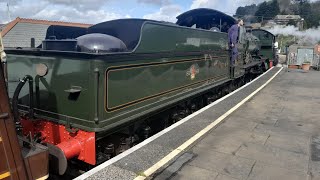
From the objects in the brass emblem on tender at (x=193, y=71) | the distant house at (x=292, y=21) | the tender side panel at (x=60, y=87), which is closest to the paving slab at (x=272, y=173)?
the tender side panel at (x=60, y=87)

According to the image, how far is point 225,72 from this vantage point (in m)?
9.93

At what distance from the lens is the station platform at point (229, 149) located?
12.7ft

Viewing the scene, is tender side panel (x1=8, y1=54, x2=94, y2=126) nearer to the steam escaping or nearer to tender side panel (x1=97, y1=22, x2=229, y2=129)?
tender side panel (x1=97, y1=22, x2=229, y2=129)

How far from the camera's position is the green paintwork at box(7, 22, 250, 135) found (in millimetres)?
4059

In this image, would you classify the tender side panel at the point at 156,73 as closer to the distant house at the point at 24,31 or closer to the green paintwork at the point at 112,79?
the green paintwork at the point at 112,79

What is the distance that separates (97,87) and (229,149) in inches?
84.7

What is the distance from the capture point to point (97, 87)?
396 cm

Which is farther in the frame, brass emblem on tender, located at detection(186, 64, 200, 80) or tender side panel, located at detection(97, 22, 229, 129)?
brass emblem on tender, located at detection(186, 64, 200, 80)

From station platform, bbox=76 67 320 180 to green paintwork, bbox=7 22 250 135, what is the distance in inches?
22.0

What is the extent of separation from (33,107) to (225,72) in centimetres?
658

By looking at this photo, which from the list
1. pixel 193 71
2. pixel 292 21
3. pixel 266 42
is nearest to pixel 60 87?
pixel 193 71

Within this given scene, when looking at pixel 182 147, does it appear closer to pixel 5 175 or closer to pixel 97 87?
pixel 97 87

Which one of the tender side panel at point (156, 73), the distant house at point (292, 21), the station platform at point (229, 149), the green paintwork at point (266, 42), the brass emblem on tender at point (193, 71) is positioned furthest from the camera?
the distant house at point (292, 21)

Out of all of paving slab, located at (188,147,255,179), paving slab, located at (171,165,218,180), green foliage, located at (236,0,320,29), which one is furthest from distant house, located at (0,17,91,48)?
green foliage, located at (236,0,320,29)
